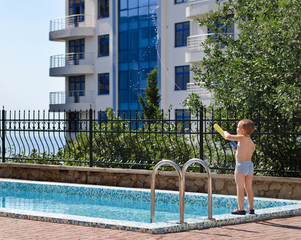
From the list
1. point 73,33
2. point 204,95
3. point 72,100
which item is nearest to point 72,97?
point 72,100

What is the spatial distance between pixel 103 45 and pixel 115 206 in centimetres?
3170

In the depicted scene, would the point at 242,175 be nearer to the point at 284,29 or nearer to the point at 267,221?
the point at 267,221

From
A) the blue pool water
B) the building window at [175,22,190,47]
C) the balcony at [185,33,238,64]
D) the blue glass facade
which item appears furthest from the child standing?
the blue glass facade

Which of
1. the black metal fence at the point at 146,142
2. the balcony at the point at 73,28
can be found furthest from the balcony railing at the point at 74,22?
the black metal fence at the point at 146,142

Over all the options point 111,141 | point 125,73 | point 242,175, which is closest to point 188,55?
point 125,73

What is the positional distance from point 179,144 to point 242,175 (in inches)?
220

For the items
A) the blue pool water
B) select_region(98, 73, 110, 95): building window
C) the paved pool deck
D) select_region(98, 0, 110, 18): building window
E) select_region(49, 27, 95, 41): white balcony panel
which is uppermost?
select_region(98, 0, 110, 18): building window

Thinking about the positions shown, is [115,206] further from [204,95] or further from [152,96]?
[152,96]

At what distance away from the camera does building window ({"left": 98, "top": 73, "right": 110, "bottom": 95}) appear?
42.0 meters

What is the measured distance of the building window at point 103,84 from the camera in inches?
1652

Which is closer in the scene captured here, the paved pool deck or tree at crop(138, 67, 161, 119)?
the paved pool deck

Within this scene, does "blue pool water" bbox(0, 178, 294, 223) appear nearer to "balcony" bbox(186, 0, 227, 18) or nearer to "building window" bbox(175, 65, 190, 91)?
"balcony" bbox(186, 0, 227, 18)

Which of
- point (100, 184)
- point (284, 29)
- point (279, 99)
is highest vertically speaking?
point (284, 29)

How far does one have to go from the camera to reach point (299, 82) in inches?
482
